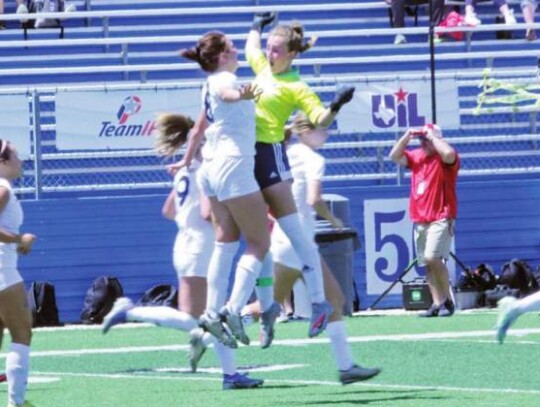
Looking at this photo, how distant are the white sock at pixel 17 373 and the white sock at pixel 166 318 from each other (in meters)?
1.33

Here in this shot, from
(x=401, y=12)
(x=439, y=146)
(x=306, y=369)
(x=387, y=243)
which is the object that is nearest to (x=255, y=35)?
(x=306, y=369)

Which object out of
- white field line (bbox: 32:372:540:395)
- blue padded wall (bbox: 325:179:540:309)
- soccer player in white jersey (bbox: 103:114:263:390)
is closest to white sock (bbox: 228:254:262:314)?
soccer player in white jersey (bbox: 103:114:263:390)

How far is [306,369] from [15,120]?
7.46 meters

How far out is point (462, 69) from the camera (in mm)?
21203

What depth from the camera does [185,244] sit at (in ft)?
34.3

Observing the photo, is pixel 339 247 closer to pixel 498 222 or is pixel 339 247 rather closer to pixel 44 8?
pixel 498 222

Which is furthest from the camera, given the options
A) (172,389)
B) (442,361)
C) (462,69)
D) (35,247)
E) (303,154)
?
(462,69)

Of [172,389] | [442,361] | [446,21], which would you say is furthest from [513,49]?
[172,389]

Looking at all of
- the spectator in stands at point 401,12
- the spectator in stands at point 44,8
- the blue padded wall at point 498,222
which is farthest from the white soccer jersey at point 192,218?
the spectator in stands at point 401,12

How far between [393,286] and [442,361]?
6653mm

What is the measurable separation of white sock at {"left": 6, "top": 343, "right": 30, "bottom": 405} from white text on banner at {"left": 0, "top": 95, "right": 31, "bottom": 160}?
9.08 m

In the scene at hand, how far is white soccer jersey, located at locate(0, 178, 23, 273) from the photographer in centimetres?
896

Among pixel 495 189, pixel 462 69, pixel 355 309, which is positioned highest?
pixel 462 69

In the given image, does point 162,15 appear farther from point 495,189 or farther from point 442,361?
point 442,361
